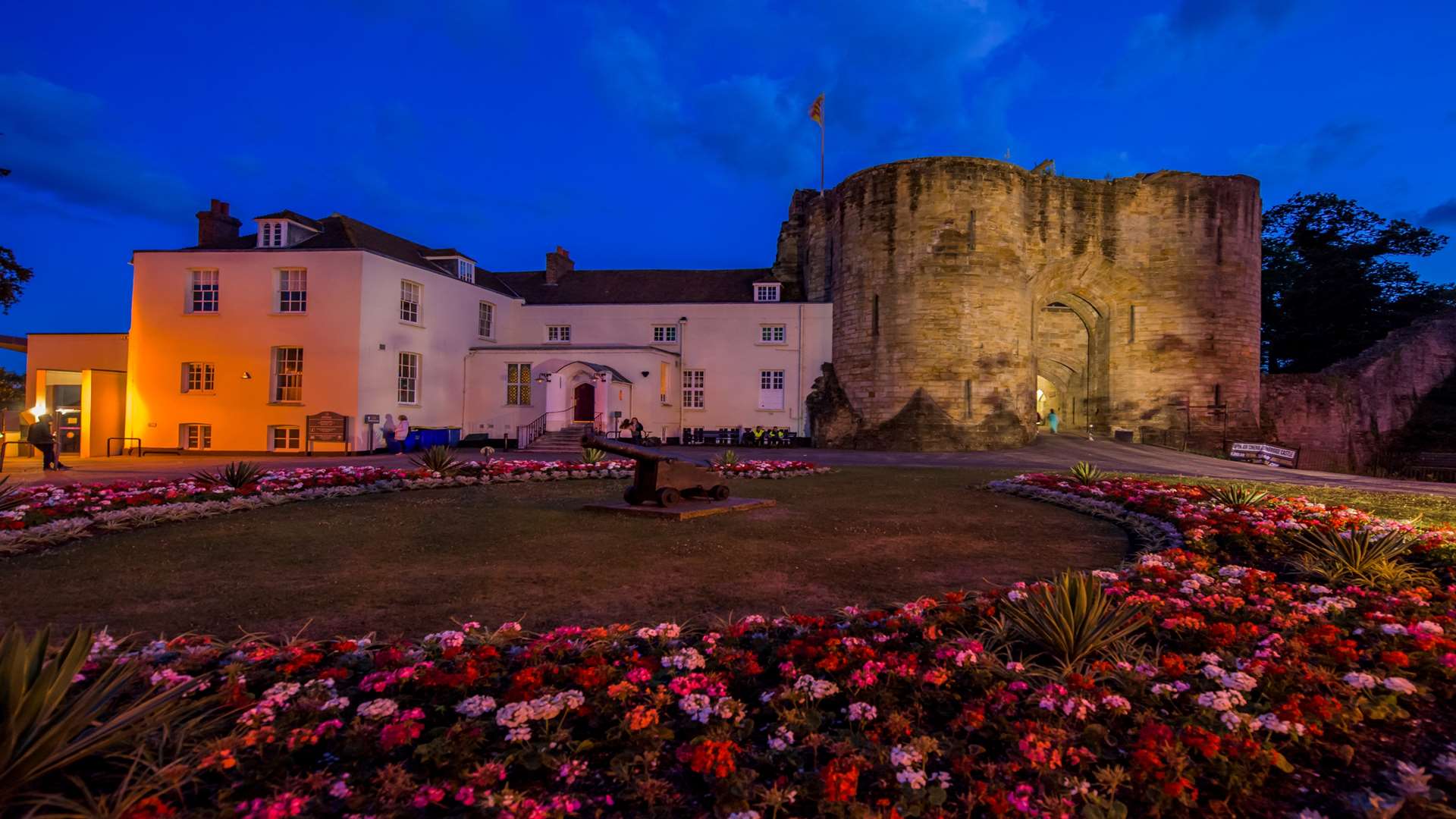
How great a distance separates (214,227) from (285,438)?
A: 29.4 ft

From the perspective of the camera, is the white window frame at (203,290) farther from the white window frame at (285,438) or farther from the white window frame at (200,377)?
the white window frame at (285,438)

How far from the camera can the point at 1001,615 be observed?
4102mm

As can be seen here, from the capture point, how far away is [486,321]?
31094 mm

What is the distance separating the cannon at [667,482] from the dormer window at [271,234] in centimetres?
2181

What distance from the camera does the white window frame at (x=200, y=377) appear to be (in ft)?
78.6

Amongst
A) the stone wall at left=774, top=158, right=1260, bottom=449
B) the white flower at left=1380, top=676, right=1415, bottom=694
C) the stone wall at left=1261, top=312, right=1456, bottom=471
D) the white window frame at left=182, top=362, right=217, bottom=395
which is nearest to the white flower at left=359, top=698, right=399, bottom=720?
the white flower at left=1380, top=676, right=1415, bottom=694

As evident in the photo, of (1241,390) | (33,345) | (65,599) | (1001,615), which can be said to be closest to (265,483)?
(65,599)

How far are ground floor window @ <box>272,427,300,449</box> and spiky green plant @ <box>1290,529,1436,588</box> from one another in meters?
26.8

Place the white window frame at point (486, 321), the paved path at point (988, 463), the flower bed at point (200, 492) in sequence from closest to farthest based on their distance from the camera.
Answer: the flower bed at point (200, 492) → the paved path at point (988, 463) → the white window frame at point (486, 321)

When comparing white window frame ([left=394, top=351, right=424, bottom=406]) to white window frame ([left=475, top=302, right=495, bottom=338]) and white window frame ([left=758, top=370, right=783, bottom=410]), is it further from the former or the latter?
white window frame ([left=758, top=370, right=783, bottom=410])

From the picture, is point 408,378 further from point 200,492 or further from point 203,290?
point 200,492

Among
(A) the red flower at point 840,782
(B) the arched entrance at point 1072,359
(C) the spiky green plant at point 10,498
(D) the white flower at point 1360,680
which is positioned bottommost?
(A) the red flower at point 840,782

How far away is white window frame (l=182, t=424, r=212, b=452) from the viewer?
78.7 ft

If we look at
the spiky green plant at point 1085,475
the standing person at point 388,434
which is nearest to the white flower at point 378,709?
the spiky green plant at point 1085,475
